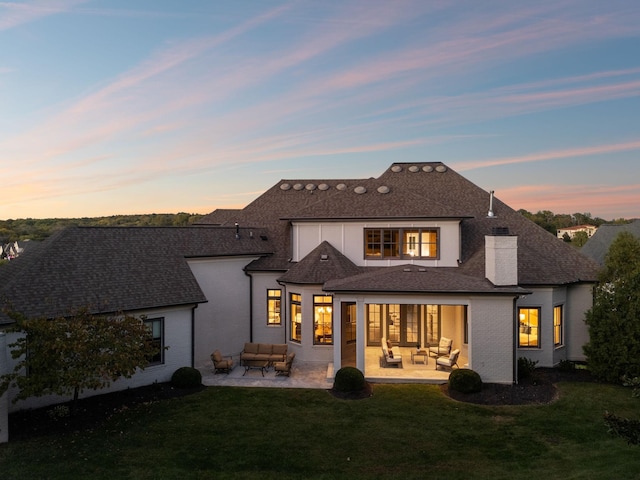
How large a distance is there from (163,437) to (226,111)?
25.7 meters

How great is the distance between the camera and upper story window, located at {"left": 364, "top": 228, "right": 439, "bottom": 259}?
19391 millimetres

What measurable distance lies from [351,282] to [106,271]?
10.5m

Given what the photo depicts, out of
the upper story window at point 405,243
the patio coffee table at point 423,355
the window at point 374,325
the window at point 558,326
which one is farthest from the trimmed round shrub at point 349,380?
the window at point 558,326

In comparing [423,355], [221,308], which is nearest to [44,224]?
[221,308]

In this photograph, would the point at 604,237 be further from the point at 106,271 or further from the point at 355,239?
the point at 106,271

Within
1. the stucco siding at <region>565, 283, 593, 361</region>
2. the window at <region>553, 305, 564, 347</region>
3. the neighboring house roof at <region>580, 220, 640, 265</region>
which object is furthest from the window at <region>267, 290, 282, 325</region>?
the neighboring house roof at <region>580, 220, 640, 265</region>

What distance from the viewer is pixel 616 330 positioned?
48.2 feet

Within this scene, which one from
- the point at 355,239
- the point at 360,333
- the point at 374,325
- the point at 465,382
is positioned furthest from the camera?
the point at 374,325

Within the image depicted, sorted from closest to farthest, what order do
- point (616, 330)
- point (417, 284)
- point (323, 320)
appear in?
point (616, 330)
point (417, 284)
point (323, 320)

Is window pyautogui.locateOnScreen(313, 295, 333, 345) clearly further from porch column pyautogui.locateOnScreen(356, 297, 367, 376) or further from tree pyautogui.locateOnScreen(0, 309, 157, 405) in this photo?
tree pyautogui.locateOnScreen(0, 309, 157, 405)

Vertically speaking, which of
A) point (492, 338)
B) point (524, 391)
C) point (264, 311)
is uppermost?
point (264, 311)

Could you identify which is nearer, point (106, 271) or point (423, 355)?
point (106, 271)

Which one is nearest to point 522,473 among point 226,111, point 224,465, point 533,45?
point 224,465

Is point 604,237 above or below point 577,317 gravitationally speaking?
above
